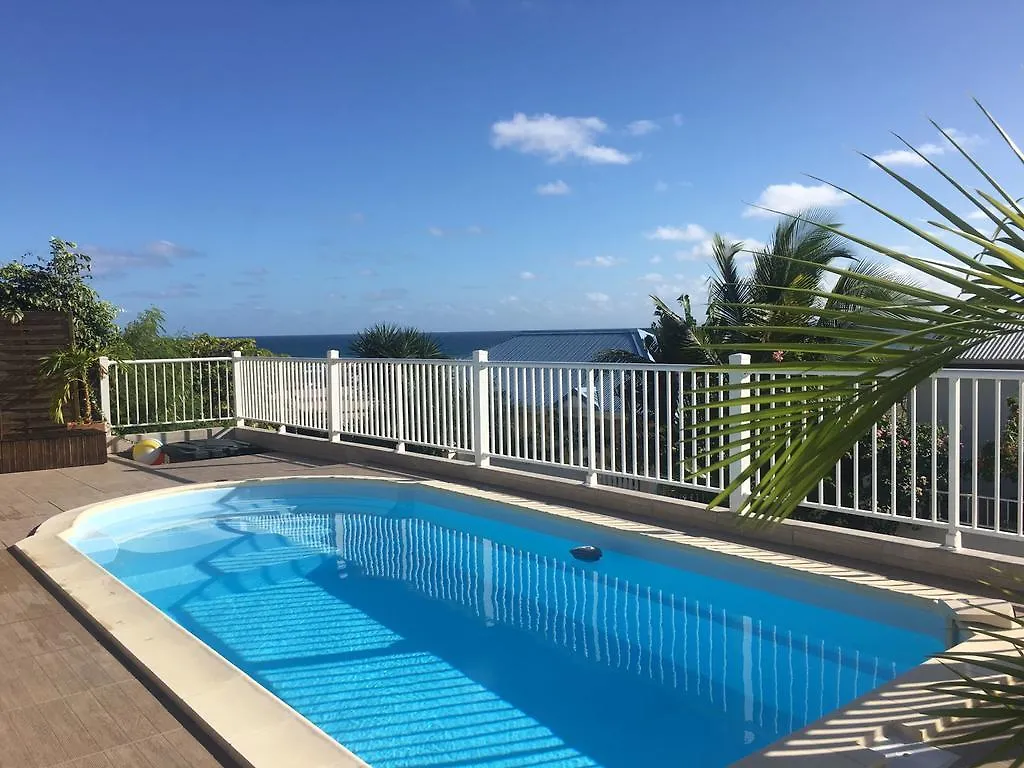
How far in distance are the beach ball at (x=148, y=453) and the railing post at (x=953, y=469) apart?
7.67 metres

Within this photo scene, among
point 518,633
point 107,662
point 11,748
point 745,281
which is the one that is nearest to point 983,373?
point 518,633

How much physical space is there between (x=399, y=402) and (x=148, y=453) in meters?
3.15

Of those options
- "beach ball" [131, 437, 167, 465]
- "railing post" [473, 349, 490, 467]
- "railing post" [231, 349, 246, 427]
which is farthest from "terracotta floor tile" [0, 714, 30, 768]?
"railing post" [231, 349, 246, 427]

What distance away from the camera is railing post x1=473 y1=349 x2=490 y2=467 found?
6.68m

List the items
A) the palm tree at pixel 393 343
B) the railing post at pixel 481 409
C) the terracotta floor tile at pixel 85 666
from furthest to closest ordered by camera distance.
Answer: the palm tree at pixel 393 343
the railing post at pixel 481 409
the terracotta floor tile at pixel 85 666

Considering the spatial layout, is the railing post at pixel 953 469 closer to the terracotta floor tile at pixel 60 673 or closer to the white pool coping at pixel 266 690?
the white pool coping at pixel 266 690

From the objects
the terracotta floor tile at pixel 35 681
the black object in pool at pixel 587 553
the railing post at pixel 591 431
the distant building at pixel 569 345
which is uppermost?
the distant building at pixel 569 345

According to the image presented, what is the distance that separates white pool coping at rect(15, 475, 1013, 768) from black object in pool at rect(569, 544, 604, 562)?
559 mm

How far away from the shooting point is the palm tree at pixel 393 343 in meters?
12.4

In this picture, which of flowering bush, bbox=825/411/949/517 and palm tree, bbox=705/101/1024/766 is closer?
palm tree, bbox=705/101/1024/766

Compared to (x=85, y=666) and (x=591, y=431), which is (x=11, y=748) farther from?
(x=591, y=431)

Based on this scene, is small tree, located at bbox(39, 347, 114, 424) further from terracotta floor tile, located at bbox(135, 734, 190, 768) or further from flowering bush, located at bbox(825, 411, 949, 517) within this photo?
flowering bush, located at bbox(825, 411, 949, 517)

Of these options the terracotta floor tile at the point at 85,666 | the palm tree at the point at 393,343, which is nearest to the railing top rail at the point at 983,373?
the terracotta floor tile at the point at 85,666

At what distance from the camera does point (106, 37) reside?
11.2 m
